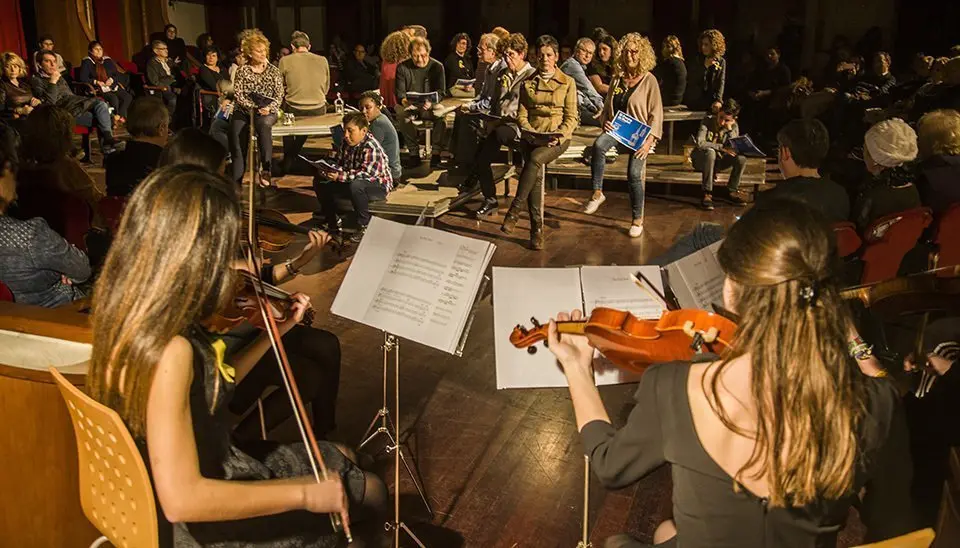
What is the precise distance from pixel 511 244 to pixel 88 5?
33.5ft

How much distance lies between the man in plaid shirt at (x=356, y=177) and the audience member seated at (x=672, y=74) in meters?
3.68

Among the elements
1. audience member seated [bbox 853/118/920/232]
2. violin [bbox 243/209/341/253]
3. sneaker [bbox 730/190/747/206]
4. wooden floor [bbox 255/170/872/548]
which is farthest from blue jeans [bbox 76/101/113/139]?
audience member seated [bbox 853/118/920/232]

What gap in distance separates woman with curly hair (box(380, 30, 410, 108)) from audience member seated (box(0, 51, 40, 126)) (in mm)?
3704

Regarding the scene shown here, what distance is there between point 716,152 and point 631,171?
1563 mm

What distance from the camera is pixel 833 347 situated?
150 centimetres

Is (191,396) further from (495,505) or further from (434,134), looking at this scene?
(434,134)

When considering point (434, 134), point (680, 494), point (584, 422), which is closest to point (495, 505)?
point (584, 422)

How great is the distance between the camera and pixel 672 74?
8336 millimetres

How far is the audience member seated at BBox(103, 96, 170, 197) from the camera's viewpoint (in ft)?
14.7

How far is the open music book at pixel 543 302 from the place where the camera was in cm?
228

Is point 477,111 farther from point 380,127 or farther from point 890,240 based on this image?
point 890,240

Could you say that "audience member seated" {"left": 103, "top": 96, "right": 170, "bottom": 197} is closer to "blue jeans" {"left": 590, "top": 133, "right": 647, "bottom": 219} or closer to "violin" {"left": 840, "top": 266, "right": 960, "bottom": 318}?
"blue jeans" {"left": 590, "top": 133, "right": 647, "bottom": 219}

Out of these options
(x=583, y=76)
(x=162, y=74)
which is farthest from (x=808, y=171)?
(x=162, y=74)

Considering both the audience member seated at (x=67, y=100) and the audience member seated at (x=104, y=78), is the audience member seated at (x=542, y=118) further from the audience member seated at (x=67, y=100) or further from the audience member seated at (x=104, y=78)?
the audience member seated at (x=104, y=78)
